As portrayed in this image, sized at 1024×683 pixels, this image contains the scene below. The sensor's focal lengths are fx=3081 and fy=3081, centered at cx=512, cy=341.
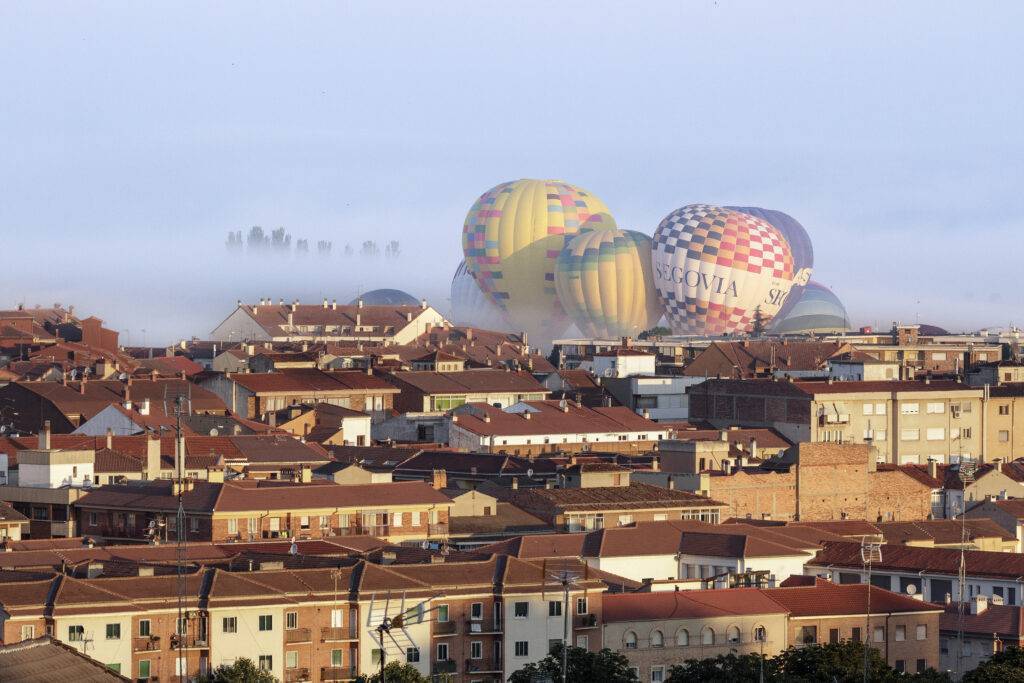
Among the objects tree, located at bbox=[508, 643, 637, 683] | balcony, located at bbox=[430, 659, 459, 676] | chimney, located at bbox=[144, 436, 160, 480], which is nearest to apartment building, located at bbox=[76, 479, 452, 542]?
chimney, located at bbox=[144, 436, 160, 480]

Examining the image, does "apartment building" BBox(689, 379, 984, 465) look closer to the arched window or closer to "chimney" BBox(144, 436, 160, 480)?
"chimney" BBox(144, 436, 160, 480)

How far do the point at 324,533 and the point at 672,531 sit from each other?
716cm

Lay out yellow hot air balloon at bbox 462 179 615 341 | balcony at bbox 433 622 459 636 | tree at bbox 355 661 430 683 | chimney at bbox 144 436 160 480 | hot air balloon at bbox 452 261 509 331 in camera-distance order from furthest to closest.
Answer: hot air balloon at bbox 452 261 509 331, yellow hot air balloon at bbox 462 179 615 341, chimney at bbox 144 436 160 480, balcony at bbox 433 622 459 636, tree at bbox 355 661 430 683

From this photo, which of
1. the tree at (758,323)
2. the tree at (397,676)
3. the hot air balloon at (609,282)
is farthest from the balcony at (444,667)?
the hot air balloon at (609,282)

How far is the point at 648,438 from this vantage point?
3664 inches

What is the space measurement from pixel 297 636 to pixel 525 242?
104 m

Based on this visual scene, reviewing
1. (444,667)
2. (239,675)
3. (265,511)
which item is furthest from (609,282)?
(239,675)

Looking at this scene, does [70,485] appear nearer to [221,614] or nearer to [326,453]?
[326,453]

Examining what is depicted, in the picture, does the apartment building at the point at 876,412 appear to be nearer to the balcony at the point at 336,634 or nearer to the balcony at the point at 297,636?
the balcony at the point at 336,634

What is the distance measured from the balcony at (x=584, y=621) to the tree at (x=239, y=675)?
250 inches

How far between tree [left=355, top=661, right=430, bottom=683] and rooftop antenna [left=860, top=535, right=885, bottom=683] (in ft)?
23.6

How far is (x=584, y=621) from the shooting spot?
51750 mm

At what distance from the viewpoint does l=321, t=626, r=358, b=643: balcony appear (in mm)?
49938

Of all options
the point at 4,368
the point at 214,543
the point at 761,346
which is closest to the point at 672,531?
the point at 214,543
